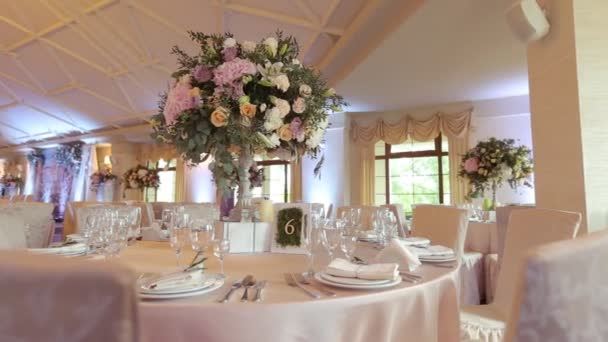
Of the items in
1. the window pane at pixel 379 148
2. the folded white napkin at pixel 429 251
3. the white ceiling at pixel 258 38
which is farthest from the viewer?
the window pane at pixel 379 148

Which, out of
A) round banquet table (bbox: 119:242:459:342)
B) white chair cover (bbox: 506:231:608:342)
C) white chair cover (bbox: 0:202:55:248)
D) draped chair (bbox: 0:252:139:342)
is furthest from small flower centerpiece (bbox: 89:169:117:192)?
white chair cover (bbox: 506:231:608:342)

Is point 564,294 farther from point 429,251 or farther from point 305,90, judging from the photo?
point 305,90

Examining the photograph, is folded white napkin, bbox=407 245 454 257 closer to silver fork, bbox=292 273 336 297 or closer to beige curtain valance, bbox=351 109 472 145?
silver fork, bbox=292 273 336 297

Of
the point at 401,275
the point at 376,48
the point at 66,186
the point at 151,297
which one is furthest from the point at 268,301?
the point at 66,186

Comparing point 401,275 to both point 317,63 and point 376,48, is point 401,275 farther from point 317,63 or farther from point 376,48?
point 317,63

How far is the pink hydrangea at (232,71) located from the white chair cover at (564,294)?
4.49 feet

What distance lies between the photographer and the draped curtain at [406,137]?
6.74 meters

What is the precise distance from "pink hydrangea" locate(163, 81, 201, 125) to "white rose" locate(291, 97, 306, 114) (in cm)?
44

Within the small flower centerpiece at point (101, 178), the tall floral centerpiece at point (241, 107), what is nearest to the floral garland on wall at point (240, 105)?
the tall floral centerpiece at point (241, 107)

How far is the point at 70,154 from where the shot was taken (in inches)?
458

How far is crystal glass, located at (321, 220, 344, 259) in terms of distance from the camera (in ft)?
4.15

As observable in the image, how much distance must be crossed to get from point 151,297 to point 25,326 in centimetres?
45

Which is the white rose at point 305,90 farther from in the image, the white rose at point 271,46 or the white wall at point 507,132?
the white wall at point 507,132

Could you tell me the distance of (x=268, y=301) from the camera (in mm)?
886
